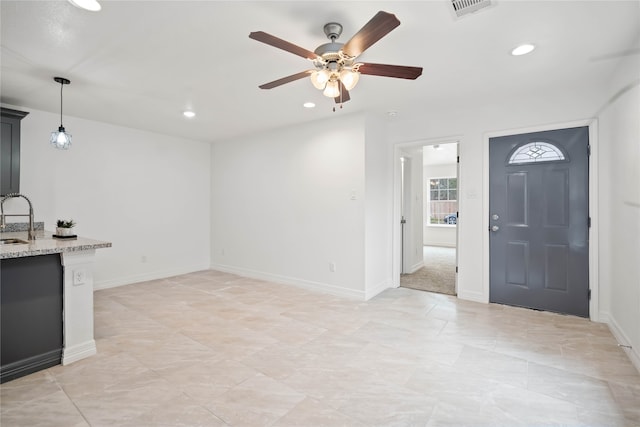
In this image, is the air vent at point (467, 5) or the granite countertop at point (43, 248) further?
the granite countertop at point (43, 248)

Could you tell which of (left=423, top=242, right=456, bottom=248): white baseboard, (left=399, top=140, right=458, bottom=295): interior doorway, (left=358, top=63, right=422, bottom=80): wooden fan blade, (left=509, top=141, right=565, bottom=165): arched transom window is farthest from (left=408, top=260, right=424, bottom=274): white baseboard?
(left=358, top=63, right=422, bottom=80): wooden fan blade

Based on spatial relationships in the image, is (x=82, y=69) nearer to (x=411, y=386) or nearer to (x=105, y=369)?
(x=105, y=369)

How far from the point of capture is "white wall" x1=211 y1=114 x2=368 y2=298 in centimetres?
429

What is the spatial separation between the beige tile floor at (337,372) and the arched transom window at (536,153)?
1804 mm

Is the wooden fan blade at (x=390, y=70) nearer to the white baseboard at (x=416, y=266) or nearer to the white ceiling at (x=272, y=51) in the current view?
the white ceiling at (x=272, y=51)

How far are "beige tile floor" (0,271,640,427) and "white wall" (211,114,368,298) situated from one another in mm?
933

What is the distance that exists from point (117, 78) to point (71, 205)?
2411mm

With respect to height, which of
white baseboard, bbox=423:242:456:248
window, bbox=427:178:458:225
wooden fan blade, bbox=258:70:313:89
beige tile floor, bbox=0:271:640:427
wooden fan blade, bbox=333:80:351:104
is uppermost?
wooden fan blade, bbox=258:70:313:89

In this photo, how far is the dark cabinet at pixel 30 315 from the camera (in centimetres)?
228

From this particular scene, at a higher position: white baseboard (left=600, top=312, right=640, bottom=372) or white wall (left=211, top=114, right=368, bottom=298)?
white wall (left=211, top=114, right=368, bottom=298)

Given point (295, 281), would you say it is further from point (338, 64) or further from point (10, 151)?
point (10, 151)

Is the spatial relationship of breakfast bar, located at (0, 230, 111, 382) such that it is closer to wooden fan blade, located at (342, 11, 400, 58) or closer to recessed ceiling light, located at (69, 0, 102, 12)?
recessed ceiling light, located at (69, 0, 102, 12)

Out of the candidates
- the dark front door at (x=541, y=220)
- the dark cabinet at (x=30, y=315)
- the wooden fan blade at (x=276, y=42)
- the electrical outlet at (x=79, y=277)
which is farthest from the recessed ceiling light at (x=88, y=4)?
the dark front door at (x=541, y=220)

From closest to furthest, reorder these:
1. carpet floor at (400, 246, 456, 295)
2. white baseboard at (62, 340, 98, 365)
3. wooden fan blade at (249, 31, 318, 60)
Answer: wooden fan blade at (249, 31, 318, 60) → white baseboard at (62, 340, 98, 365) → carpet floor at (400, 246, 456, 295)
